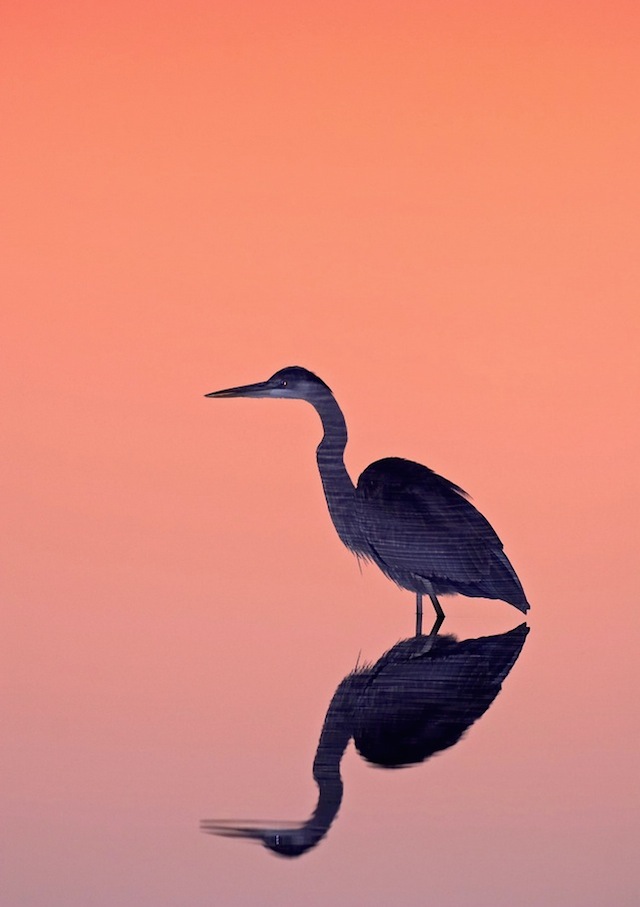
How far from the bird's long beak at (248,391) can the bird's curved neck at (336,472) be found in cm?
14

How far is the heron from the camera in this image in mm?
3744

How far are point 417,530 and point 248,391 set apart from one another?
25.5 inches

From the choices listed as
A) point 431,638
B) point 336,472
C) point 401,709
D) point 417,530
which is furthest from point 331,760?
point 336,472

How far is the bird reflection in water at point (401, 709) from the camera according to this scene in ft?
8.79

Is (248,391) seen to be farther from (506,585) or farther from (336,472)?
(506,585)

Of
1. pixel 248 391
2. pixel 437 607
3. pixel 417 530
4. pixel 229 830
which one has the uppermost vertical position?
pixel 248 391

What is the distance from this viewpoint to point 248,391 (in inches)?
161

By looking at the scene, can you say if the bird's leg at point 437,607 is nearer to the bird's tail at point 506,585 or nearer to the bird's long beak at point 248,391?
the bird's tail at point 506,585

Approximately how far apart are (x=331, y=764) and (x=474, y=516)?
3.52ft

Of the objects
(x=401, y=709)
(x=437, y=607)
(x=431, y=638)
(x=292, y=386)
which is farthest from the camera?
(x=292, y=386)

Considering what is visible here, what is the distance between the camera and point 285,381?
4.03 m

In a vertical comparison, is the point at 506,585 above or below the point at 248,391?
below

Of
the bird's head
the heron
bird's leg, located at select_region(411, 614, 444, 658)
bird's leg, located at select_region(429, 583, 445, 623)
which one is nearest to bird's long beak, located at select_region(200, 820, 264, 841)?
bird's leg, located at select_region(411, 614, 444, 658)

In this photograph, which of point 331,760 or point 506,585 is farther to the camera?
point 506,585
